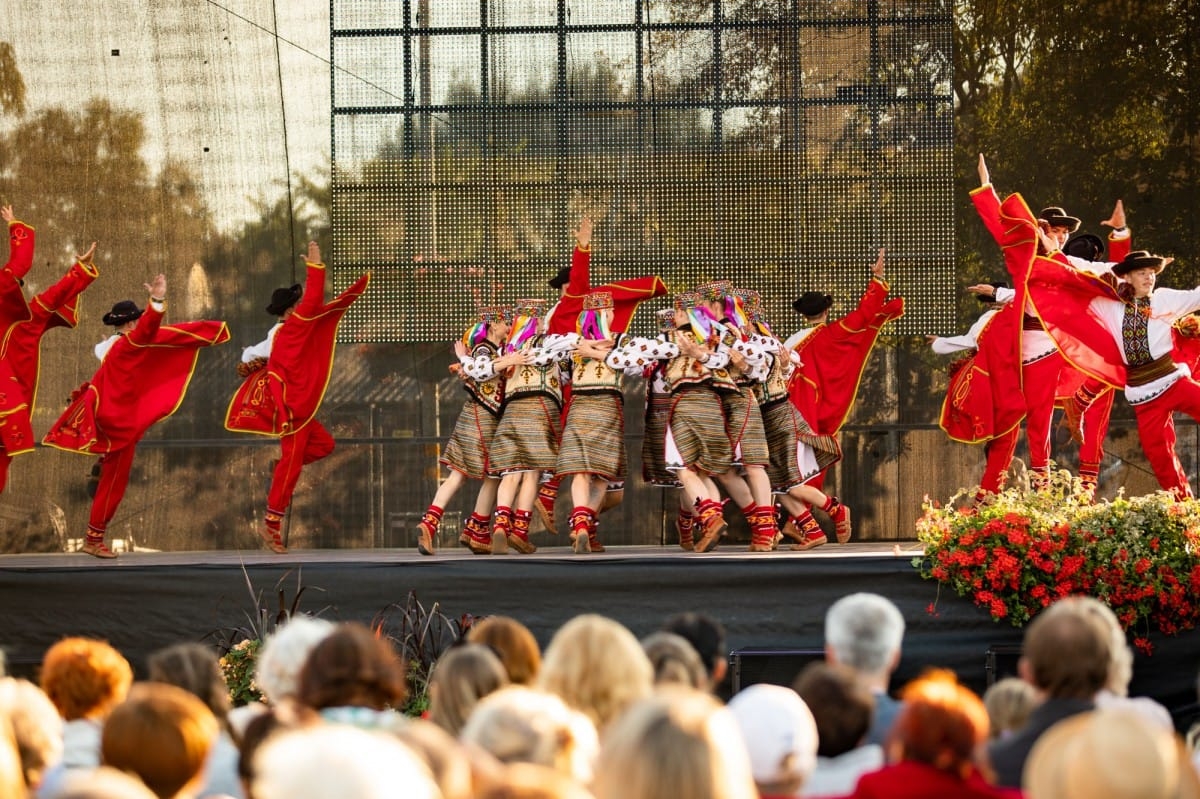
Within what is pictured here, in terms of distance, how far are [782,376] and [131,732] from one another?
20.4ft

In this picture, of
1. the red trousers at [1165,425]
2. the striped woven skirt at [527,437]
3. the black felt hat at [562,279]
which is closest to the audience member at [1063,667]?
the red trousers at [1165,425]

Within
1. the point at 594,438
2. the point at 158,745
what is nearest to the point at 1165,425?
the point at 594,438

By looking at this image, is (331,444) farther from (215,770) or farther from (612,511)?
(215,770)

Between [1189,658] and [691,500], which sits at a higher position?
[691,500]

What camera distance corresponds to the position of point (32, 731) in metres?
3.27

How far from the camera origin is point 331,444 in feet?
30.5

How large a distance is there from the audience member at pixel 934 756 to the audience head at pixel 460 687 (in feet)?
3.22

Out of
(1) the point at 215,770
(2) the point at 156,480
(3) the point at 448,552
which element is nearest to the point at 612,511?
(3) the point at 448,552

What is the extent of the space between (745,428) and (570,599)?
1.48m

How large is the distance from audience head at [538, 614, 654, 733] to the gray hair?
67 centimetres

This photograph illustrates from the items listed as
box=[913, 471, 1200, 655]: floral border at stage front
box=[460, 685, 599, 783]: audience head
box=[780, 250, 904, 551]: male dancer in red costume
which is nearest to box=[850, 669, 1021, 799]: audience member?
box=[460, 685, 599, 783]: audience head

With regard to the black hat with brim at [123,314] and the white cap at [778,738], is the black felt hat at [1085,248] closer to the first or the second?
→ the black hat with brim at [123,314]

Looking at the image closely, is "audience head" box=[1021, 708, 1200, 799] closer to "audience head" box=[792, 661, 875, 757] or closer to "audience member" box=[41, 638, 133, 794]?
"audience head" box=[792, 661, 875, 757]

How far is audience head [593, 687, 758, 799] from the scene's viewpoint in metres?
2.17
